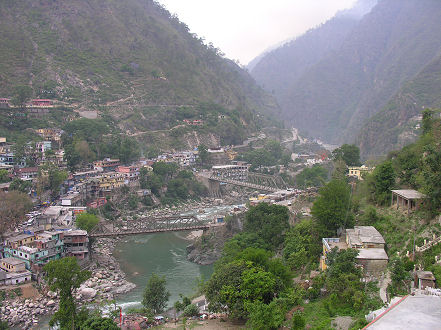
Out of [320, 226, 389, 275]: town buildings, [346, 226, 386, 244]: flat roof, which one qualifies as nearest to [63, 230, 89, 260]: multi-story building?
[320, 226, 389, 275]: town buildings

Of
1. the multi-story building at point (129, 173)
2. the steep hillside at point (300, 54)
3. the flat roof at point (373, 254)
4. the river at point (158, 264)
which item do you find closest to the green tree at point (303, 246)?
the flat roof at point (373, 254)

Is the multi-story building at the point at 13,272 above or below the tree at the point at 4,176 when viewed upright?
below

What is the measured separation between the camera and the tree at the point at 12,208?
23.9 meters

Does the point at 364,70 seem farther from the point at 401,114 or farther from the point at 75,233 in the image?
the point at 75,233

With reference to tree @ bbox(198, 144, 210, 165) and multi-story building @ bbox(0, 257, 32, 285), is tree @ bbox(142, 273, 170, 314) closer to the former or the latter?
multi-story building @ bbox(0, 257, 32, 285)

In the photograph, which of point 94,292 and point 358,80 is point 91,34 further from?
point 358,80

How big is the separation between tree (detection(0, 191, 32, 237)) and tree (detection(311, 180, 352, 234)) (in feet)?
57.7

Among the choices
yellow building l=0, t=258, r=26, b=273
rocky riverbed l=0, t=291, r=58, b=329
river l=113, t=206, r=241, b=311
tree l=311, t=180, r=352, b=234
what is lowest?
rocky riverbed l=0, t=291, r=58, b=329

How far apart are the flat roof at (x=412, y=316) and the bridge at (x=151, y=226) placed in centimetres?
1799

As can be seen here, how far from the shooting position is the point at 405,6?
103938mm

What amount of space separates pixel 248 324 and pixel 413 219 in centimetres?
688

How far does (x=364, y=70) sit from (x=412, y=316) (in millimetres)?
109045

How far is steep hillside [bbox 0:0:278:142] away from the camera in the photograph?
47719 mm

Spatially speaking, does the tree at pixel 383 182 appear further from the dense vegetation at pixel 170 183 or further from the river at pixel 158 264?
the dense vegetation at pixel 170 183
